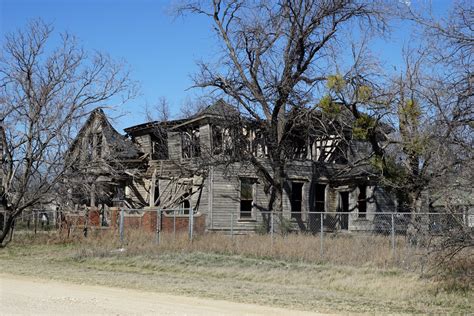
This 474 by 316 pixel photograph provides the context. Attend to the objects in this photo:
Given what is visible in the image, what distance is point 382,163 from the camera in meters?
27.9

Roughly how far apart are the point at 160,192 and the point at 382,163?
14.0 metres

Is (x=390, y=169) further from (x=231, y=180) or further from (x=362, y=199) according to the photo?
(x=231, y=180)

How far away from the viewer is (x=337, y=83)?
2680 cm

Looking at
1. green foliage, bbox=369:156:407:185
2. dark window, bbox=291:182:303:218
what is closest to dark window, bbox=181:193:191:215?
dark window, bbox=291:182:303:218

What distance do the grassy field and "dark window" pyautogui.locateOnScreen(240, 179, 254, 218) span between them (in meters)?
8.80

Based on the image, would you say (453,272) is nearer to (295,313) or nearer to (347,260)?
(347,260)

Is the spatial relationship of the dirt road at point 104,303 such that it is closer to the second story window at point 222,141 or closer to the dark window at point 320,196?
the second story window at point 222,141

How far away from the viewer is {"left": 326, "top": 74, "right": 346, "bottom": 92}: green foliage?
26797mm

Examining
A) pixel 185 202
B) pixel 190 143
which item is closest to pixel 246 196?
pixel 185 202

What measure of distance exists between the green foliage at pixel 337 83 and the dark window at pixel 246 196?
9293 millimetres

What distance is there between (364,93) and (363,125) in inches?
62.6

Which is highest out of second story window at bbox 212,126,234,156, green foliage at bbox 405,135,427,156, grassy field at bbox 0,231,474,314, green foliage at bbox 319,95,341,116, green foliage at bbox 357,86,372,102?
green foliage at bbox 357,86,372,102

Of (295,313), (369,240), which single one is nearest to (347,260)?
(369,240)

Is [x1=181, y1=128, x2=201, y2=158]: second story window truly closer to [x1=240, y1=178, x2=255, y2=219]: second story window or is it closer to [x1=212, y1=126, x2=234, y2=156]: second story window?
[x1=212, y1=126, x2=234, y2=156]: second story window
